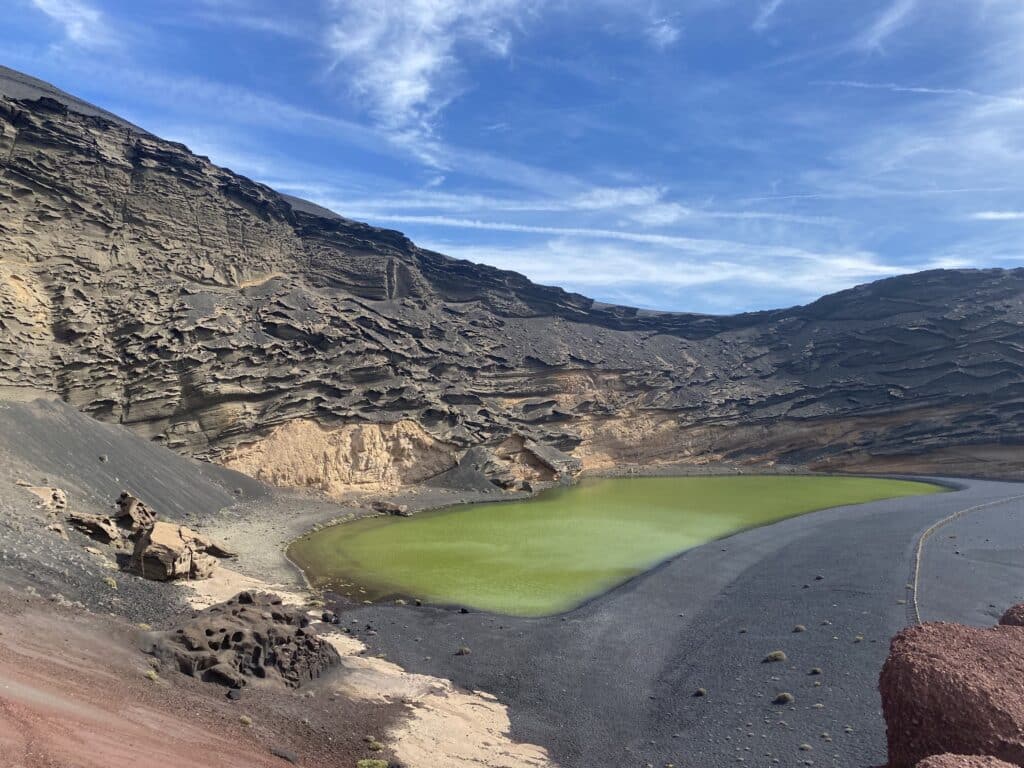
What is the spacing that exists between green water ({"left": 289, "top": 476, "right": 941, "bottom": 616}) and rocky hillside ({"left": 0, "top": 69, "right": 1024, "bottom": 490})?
378 inches

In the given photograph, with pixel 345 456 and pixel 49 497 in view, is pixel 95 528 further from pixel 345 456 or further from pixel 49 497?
pixel 345 456

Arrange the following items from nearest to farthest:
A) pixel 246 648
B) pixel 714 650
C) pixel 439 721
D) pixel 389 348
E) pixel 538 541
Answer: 1. pixel 439 721
2. pixel 246 648
3. pixel 714 650
4. pixel 538 541
5. pixel 389 348

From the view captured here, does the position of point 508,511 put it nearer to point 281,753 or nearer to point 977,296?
point 281,753

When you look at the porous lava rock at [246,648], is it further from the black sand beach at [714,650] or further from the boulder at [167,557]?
the boulder at [167,557]

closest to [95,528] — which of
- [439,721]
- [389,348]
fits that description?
[439,721]

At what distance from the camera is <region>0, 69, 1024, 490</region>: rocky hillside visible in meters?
34.9

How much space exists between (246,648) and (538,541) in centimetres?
1754

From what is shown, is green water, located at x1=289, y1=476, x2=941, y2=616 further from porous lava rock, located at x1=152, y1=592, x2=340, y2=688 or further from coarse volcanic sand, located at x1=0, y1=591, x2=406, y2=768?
coarse volcanic sand, located at x1=0, y1=591, x2=406, y2=768

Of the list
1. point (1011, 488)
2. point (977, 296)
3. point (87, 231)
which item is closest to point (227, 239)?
point (87, 231)

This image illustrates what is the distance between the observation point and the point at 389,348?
4700 cm

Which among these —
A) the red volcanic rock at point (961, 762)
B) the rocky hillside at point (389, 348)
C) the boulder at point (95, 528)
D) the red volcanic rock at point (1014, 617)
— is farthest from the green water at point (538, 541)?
the red volcanic rock at point (961, 762)

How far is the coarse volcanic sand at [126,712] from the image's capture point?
599 cm

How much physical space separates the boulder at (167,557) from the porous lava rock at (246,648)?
5283 millimetres

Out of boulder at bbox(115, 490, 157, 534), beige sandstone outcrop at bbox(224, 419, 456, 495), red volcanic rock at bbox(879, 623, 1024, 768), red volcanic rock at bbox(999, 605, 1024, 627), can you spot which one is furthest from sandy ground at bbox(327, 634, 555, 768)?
beige sandstone outcrop at bbox(224, 419, 456, 495)
